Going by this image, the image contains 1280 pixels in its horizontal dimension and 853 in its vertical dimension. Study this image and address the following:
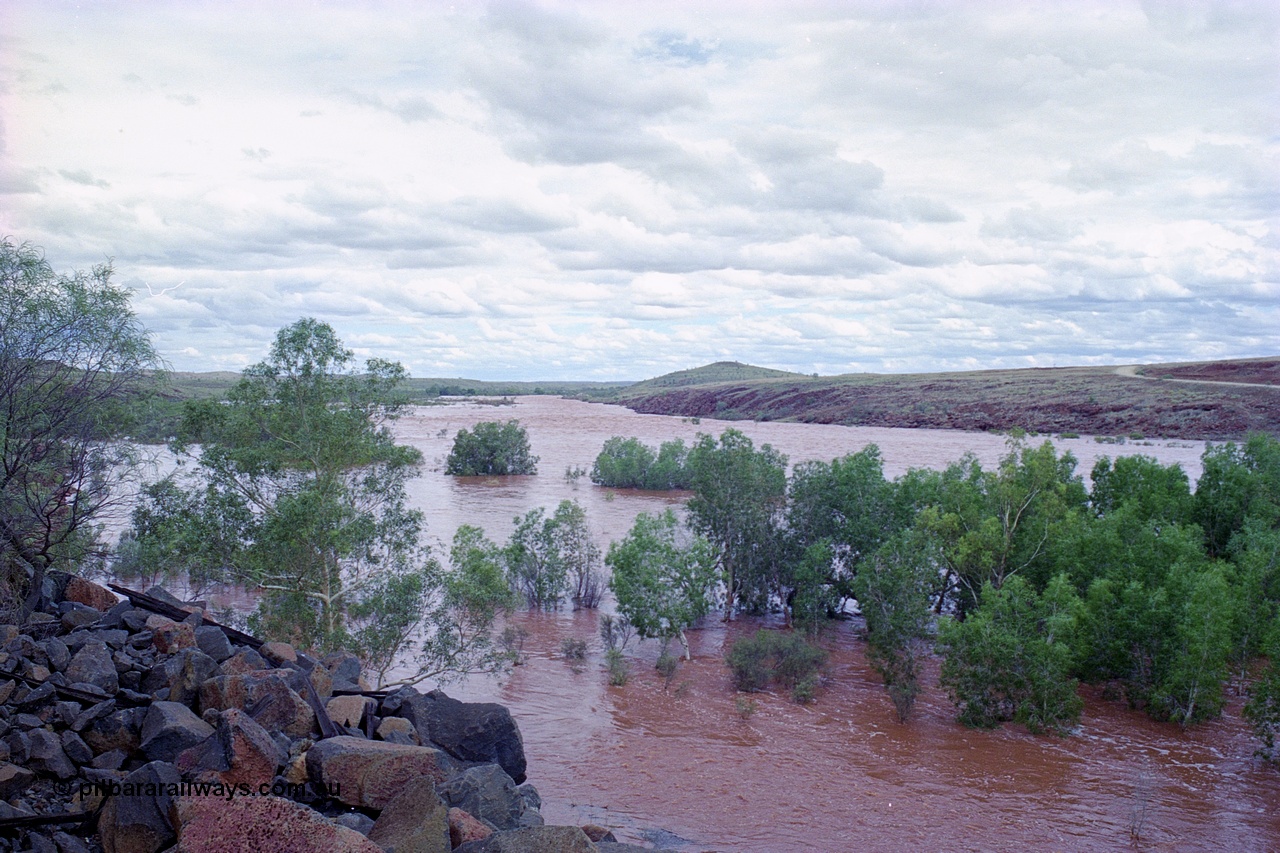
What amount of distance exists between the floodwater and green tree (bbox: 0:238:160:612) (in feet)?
31.3

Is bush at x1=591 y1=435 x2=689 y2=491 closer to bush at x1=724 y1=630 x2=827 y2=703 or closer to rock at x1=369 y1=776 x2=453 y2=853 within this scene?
bush at x1=724 y1=630 x2=827 y2=703

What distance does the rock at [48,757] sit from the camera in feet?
29.9

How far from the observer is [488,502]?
49.6 metres

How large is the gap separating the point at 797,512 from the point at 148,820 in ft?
79.7

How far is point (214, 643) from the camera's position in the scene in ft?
41.5

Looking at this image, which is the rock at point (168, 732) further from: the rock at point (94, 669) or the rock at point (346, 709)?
the rock at point (346, 709)

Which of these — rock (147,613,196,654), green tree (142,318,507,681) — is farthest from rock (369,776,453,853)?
green tree (142,318,507,681)

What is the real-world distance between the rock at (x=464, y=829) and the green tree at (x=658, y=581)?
1601 centimetres

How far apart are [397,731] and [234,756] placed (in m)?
3.90

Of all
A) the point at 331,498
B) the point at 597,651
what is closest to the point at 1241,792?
the point at 597,651

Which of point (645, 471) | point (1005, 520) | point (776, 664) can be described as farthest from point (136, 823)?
point (645, 471)

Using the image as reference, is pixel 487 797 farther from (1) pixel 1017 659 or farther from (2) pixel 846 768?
(1) pixel 1017 659

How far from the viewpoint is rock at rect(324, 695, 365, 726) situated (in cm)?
1216

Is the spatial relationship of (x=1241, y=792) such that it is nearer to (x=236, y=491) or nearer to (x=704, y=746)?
(x=704, y=746)
